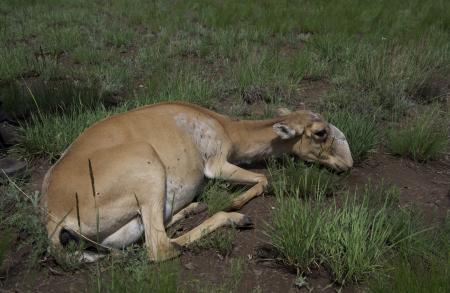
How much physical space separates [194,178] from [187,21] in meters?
7.93

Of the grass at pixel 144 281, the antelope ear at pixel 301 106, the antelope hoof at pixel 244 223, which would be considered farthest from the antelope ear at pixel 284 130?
the grass at pixel 144 281

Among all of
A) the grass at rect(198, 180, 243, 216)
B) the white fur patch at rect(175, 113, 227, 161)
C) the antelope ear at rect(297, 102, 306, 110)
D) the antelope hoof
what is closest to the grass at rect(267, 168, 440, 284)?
the antelope hoof

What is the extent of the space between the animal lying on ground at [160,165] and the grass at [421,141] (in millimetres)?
861

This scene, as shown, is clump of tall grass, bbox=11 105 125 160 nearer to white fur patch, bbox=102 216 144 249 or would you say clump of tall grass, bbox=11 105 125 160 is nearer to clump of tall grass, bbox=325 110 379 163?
white fur patch, bbox=102 216 144 249

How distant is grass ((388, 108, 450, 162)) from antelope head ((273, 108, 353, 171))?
2.74 feet

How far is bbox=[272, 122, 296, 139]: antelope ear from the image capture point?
5632mm

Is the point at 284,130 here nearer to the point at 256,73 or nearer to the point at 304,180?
the point at 304,180

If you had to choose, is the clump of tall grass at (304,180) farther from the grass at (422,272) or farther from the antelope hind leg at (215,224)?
the grass at (422,272)

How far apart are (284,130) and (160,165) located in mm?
1618

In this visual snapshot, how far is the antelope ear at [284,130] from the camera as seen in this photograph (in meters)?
5.63

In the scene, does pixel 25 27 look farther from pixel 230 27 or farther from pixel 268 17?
pixel 268 17

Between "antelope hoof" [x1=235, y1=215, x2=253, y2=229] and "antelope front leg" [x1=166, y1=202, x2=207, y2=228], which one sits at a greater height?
"antelope hoof" [x1=235, y1=215, x2=253, y2=229]

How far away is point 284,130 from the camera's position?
5.67 metres

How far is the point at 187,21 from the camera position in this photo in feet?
40.5
